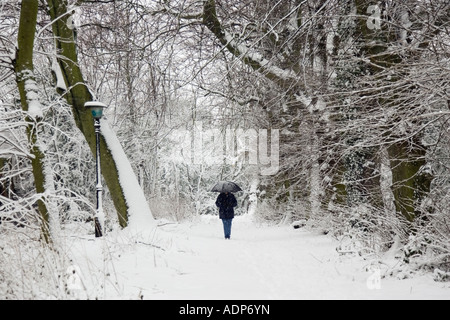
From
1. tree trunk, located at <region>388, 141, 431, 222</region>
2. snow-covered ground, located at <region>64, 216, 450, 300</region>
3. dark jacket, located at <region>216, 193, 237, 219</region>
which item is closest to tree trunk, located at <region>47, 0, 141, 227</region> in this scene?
snow-covered ground, located at <region>64, 216, 450, 300</region>

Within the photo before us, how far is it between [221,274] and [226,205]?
6263 mm

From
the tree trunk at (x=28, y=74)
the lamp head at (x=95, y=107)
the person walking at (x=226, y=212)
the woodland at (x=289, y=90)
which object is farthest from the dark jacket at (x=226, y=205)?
the tree trunk at (x=28, y=74)

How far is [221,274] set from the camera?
5.91 metres

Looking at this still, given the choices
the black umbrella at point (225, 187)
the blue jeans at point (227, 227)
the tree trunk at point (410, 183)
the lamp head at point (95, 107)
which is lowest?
the blue jeans at point (227, 227)

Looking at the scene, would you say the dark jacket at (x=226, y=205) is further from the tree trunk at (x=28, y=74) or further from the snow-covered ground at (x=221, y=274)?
the tree trunk at (x=28, y=74)

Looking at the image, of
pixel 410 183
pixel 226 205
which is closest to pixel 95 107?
pixel 226 205

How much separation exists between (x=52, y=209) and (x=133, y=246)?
5.21 ft

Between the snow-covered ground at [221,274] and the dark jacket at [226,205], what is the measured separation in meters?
2.90

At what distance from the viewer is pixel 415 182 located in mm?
6578

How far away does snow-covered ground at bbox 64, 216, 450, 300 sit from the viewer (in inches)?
178

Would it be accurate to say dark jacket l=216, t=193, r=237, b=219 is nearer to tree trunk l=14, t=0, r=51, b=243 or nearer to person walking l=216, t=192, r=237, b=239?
person walking l=216, t=192, r=237, b=239

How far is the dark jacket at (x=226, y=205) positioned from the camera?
12.1 metres
